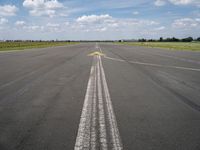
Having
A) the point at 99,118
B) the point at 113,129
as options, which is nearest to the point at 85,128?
the point at 113,129

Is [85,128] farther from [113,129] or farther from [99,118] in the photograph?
[99,118]

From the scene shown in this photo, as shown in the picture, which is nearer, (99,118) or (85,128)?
(85,128)

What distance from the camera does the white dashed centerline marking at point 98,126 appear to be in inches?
143

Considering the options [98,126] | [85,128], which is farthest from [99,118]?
[85,128]

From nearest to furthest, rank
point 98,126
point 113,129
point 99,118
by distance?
point 113,129, point 98,126, point 99,118

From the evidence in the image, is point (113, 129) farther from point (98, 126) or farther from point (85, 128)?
point (85, 128)

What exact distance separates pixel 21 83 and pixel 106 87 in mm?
3218

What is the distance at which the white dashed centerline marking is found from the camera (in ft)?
11.9

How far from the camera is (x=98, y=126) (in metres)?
4.46

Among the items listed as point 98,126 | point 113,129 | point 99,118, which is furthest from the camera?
point 99,118

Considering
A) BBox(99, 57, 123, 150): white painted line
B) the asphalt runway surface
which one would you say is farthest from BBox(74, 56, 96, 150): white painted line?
BBox(99, 57, 123, 150): white painted line

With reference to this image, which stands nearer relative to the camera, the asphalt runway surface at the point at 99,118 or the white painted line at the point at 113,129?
the white painted line at the point at 113,129

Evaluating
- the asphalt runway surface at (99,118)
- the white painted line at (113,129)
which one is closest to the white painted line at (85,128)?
the asphalt runway surface at (99,118)

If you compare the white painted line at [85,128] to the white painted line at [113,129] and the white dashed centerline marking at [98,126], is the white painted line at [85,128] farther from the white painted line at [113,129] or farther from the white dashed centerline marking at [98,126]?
the white painted line at [113,129]
